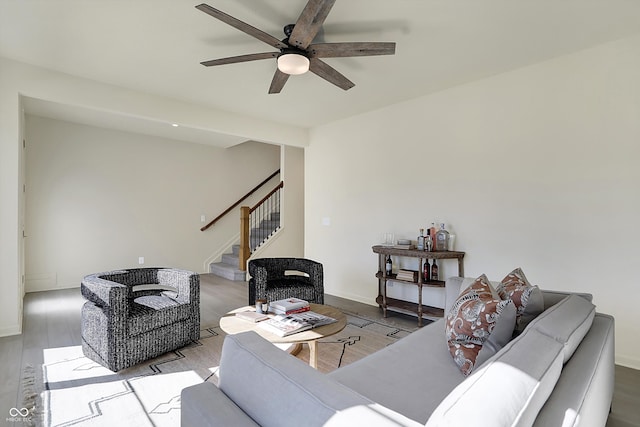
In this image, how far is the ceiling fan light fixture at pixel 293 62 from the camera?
95.8 inches

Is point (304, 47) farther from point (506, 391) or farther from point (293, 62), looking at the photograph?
point (506, 391)

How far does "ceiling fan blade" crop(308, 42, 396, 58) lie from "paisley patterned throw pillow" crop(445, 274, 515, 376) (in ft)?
5.61

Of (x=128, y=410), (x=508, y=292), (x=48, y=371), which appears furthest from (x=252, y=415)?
(x=48, y=371)

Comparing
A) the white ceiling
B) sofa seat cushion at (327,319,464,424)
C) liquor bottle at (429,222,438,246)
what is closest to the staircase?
the white ceiling

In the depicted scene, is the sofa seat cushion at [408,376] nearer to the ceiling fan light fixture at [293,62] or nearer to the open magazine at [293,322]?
the open magazine at [293,322]

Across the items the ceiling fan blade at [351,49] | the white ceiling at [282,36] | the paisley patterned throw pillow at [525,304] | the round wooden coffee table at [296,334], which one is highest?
the white ceiling at [282,36]

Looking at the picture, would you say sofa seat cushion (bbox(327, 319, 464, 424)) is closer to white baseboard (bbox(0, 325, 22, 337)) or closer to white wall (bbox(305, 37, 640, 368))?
white wall (bbox(305, 37, 640, 368))

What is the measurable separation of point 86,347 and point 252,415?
2561mm

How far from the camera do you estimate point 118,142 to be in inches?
224

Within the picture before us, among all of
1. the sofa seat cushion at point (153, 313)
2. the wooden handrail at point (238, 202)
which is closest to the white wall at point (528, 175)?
the sofa seat cushion at point (153, 313)

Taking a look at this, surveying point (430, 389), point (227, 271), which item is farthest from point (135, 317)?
point (227, 271)

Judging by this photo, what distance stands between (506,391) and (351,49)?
229cm

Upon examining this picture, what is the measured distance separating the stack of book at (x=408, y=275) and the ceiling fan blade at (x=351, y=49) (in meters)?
2.40

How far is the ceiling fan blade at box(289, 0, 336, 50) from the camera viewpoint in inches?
75.9
